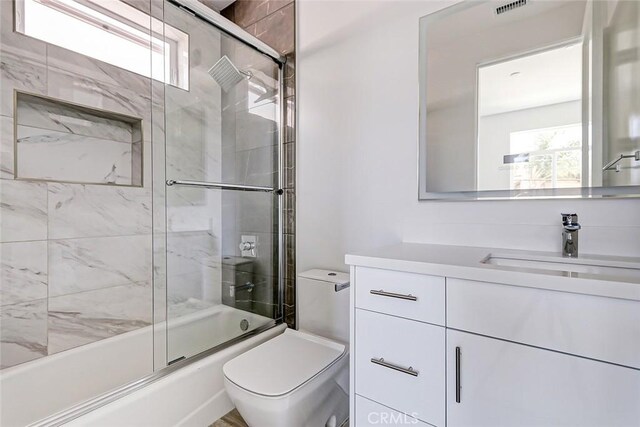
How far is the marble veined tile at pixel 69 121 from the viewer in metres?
1.49

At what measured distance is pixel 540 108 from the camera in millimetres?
1195

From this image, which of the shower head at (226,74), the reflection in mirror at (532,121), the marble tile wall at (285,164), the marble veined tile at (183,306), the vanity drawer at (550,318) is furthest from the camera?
the marble tile wall at (285,164)

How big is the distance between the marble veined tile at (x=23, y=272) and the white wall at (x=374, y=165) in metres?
1.36

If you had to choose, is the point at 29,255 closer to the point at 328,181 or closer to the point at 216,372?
the point at 216,372

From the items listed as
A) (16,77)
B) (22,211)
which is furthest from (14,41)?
(22,211)

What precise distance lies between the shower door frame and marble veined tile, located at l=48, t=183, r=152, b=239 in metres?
0.33

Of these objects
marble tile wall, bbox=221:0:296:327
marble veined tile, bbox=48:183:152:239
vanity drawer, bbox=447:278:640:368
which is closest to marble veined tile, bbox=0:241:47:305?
marble veined tile, bbox=48:183:152:239

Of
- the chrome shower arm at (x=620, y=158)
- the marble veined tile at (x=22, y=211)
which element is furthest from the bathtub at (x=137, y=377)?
the chrome shower arm at (x=620, y=158)

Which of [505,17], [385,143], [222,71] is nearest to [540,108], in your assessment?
[505,17]

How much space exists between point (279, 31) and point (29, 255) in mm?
1964

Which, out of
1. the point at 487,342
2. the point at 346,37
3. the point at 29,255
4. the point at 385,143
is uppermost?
the point at 346,37

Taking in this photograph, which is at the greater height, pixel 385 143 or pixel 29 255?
pixel 385 143

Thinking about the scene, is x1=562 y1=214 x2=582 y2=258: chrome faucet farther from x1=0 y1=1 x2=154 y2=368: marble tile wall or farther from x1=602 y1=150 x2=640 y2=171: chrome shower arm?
x1=0 y1=1 x2=154 y2=368: marble tile wall

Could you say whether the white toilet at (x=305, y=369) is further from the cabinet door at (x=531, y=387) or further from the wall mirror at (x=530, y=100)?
the wall mirror at (x=530, y=100)
